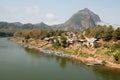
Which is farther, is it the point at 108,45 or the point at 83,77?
the point at 108,45

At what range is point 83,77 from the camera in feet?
103

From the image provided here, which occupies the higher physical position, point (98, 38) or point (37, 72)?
point (98, 38)

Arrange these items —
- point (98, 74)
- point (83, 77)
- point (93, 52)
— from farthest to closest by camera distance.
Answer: point (93, 52) → point (98, 74) → point (83, 77)

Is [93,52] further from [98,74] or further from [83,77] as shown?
[83,77]

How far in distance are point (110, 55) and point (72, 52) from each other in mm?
11232

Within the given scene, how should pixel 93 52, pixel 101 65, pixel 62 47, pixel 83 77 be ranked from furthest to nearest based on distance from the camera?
pixel 62 47 < pixel 93 52 < pixel 101 65 < pixel 83 77

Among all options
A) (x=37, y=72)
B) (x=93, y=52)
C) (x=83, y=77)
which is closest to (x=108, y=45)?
(x=93, y=52)

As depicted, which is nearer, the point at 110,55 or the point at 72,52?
the point at 110,55

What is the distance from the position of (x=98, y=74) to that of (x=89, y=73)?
149 centimetres

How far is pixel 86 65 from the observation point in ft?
131

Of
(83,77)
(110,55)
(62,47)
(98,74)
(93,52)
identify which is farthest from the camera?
(62,47)

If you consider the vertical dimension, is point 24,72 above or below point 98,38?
below

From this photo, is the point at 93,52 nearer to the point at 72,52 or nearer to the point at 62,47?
the point at 72,52

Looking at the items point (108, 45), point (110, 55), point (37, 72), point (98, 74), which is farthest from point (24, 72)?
point (108, 45)
